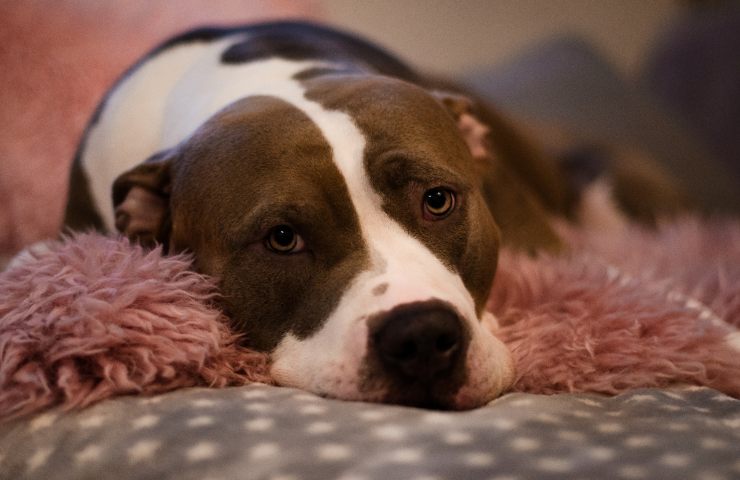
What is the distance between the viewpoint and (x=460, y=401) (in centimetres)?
111

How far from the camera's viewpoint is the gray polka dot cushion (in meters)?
0.89

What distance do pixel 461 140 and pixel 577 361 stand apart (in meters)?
0.49

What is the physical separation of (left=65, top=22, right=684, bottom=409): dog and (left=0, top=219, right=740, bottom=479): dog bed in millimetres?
66

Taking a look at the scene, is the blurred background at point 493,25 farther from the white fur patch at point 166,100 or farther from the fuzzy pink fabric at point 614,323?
the fuzzy pink fabric at point 614,323

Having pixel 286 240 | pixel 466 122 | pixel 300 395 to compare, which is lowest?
pixel 300 395

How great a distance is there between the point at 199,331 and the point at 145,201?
379mm

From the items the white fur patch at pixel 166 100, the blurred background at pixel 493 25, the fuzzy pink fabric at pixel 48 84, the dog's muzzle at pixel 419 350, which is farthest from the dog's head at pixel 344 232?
the blurred background at pixel 493 25

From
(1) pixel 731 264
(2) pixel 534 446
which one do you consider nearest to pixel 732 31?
(1) pixel 731 264

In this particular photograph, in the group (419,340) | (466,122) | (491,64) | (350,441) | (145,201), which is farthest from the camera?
(491,64)

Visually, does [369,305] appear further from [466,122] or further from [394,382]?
[466,122]

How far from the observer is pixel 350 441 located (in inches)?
36.5

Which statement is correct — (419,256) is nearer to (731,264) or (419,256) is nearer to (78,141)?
(731,264)

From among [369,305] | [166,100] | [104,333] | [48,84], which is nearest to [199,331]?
[104,333]

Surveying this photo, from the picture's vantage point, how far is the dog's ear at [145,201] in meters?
1.43
